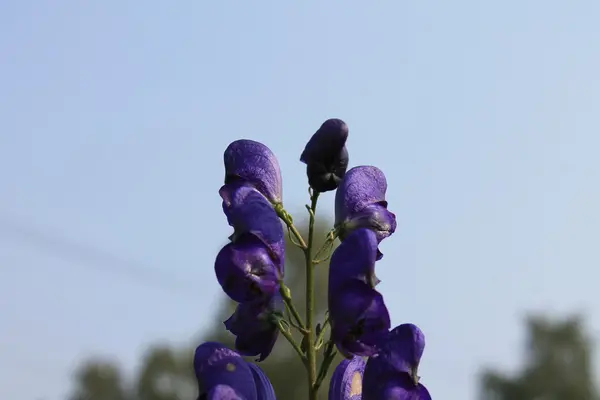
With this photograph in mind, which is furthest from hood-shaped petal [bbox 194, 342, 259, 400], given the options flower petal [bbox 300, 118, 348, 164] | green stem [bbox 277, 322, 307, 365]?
flower petal [bbox 300, 118, 348, 164]

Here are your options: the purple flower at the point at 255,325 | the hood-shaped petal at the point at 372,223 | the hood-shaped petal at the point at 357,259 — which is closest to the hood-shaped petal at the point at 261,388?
the purple flower at the point at 255,325

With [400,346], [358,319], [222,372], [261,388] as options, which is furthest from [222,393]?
[400,346]

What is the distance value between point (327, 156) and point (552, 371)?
4506 centimetres

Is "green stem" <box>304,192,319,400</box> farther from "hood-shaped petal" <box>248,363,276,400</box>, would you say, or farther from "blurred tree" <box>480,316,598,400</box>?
"blurred tree" <box>480,316,598,400</box>

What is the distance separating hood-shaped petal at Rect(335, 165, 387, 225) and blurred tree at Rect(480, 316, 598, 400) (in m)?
44.2

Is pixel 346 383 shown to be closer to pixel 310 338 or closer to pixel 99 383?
pixel 310 338

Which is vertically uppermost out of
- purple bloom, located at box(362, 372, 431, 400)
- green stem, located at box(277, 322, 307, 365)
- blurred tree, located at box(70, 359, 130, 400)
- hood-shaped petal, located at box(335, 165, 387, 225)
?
hood-shaped petal, located at box(335, 165, 387, 225)

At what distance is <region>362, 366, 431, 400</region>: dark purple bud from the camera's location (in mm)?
4457

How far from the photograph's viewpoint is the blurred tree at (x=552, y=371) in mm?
47281

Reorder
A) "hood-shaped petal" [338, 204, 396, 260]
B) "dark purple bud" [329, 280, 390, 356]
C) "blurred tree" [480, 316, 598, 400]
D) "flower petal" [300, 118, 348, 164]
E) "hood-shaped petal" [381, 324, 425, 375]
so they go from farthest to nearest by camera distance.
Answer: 1. "blurred tree" [480, 316, 598, 400]
2. "hood-shaped petal" [338, 204, 396, 260]
3. "flower petal" [300, 118, 348, 164]
4. "hood-shaped petal" [381, 324, 425, 375]
5. "dark purple bud" [329, 280, 390, 356]

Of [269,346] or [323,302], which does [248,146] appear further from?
[323,302]

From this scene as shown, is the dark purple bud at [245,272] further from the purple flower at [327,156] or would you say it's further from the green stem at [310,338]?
the purple flower at [327,156]

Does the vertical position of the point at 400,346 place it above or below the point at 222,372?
above

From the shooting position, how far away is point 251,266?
172 inches
